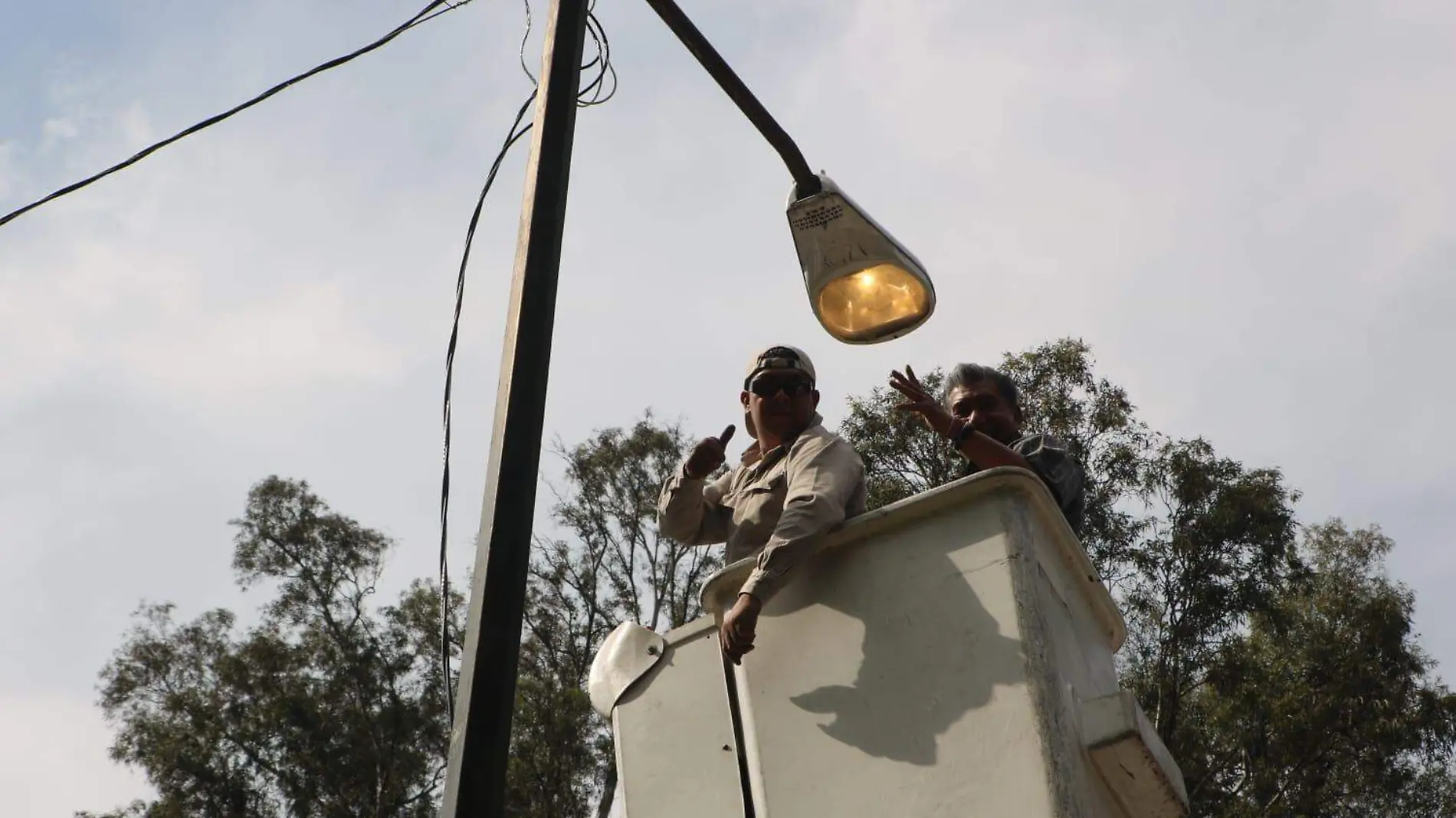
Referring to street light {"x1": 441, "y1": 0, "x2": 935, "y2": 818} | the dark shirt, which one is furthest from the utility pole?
the dark shirt

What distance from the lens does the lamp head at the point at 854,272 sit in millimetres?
4059

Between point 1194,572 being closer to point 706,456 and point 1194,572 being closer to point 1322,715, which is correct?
point 1322,715

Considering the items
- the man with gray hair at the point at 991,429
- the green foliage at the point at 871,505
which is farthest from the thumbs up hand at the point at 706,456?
the green foliage at the point at 871,505

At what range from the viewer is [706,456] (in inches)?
142

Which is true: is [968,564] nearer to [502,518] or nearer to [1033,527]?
[1033,527]

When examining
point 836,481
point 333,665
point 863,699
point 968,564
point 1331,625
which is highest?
point 333,665

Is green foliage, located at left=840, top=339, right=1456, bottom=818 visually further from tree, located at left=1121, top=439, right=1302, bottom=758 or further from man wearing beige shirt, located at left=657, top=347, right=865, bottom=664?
man wearing beige shirt, located at left=657, top=347, right=865, bottom=664

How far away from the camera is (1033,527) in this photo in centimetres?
314

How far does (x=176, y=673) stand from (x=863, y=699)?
19509 mm

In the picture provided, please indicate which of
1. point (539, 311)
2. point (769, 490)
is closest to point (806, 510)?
point (769, 490)

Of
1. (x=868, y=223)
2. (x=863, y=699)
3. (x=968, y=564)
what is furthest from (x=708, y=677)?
(x=868, y=223)

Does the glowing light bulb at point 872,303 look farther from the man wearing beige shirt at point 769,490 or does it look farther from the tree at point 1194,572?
the tree at point 1194,572

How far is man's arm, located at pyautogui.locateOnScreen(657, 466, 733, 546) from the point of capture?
378 centimetres

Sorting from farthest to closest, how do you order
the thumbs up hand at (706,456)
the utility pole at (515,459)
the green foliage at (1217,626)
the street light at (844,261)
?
the green foliage at (1217,626) < the street light at (844,261) < the thumbs up hand at (706,456) < the utility pole at (515,459)
